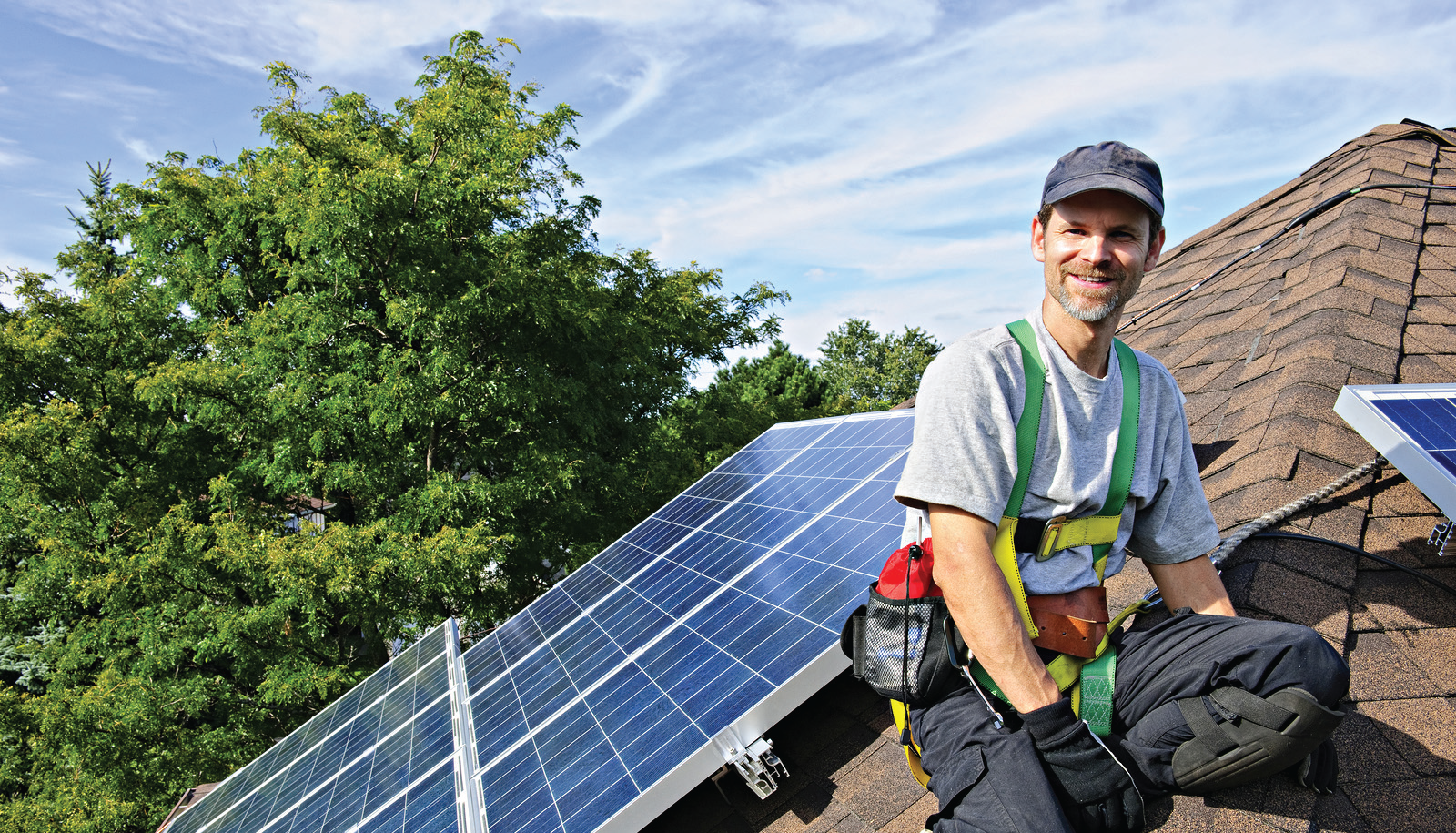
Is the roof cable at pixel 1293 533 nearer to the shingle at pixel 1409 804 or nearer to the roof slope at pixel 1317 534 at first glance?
the roof slope at pixel 1317 534

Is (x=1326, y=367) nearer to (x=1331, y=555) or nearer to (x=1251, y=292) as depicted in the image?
(x=1331, y=555)

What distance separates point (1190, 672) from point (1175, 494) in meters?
0.58

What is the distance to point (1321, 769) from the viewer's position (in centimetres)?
191

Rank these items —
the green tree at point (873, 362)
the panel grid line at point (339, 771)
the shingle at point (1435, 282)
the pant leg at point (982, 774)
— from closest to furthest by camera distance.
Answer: the pant leg at point (982, 774) → the shingle at point (1435, 282) → the panel grid line at point (339, 771) → the green tree at point (873, 362)

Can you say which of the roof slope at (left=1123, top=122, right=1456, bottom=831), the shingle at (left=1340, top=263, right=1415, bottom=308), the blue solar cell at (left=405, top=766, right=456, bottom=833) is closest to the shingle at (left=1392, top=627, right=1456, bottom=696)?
the roof slope at (left=1123, top=122, right=1456, bottom=831)

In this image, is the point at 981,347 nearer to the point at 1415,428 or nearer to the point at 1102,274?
the point at 1102,274

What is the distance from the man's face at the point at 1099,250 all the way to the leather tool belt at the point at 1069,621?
2.37 ft

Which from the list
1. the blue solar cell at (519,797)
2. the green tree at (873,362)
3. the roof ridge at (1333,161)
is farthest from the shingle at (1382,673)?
the green tree at (873,362)

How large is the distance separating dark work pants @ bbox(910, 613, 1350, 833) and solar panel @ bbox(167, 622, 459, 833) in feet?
9.19

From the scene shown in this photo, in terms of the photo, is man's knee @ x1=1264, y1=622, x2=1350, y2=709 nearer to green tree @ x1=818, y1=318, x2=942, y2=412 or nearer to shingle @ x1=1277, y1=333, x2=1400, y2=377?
shingle @ x1=1277, y1=333, x2=1400, y2=377

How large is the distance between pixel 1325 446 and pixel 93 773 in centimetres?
1609

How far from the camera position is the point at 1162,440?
226 centimetres

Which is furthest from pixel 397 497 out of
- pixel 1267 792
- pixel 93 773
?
pixel 1267 792

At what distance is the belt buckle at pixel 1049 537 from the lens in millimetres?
2059
